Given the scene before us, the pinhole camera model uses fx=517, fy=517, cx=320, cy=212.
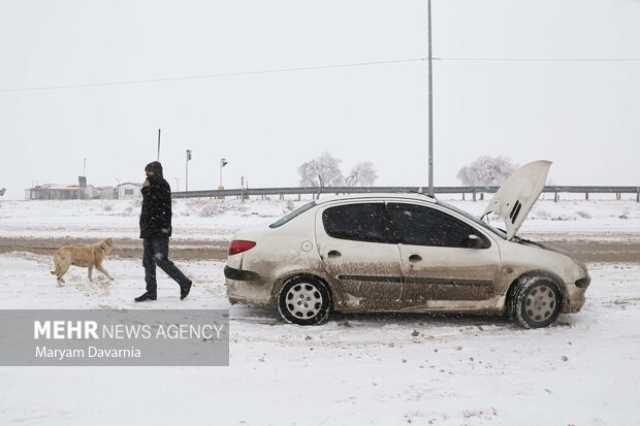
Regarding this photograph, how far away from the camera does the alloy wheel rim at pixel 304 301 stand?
227 inches

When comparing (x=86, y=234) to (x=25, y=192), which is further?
(x=25, y=192)

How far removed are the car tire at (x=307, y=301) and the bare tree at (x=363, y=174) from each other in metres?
77.6

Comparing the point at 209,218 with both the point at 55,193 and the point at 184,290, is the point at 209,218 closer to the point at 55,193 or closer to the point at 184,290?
the point at 184,290

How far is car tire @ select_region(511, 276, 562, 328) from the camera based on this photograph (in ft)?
18.7

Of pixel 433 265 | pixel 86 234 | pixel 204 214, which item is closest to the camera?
pixel 433 265

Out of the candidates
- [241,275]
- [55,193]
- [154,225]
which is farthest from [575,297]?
[55,193]

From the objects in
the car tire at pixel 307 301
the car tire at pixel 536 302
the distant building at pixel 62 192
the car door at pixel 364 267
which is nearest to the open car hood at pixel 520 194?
the car tire at pixel 536 302

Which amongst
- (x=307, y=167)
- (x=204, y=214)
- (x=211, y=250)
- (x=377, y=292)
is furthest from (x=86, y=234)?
(x=307, y=167)

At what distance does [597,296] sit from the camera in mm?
7621

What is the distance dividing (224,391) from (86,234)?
577 inches

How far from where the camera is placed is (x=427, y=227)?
5.91 m

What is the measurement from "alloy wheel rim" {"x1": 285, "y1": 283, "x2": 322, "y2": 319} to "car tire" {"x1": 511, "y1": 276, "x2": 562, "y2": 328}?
7.17 ft

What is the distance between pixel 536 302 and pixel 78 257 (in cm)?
642

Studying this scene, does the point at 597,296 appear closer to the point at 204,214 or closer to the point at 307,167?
the point at 204,214
